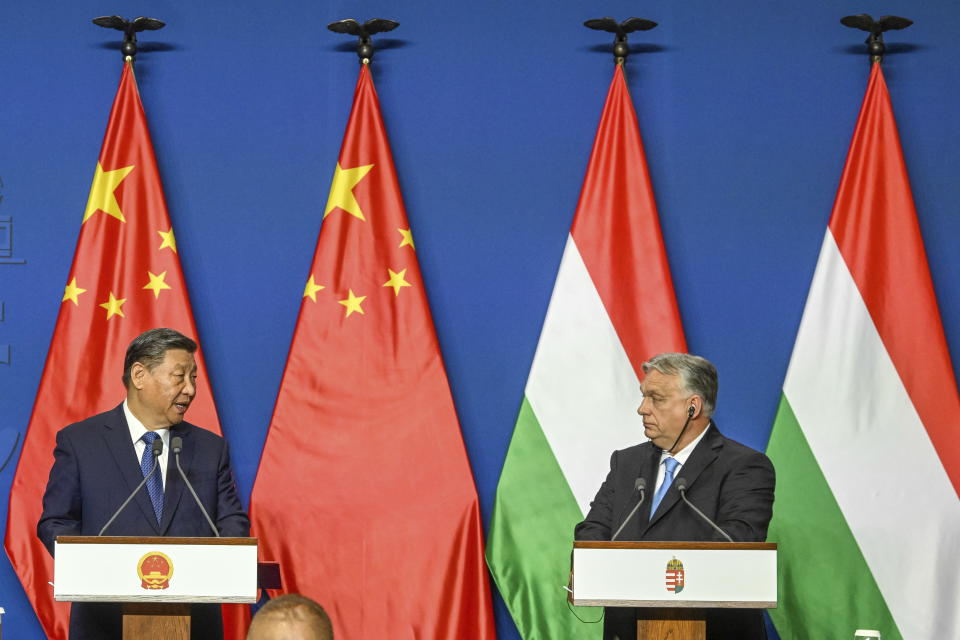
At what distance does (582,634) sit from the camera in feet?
13.8

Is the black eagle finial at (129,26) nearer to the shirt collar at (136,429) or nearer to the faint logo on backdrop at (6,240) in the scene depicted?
the faint logo on backdrop at (6,240)

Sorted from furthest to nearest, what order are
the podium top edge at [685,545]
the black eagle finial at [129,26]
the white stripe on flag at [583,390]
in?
the black eagle finial at [129,26] → the white stripe on flag at [583,390] → the podium top edge at [685,545]

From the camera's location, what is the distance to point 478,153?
4.61m

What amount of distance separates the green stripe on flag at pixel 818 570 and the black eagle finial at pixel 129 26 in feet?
8.97

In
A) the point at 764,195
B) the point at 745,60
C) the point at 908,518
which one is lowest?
the point at 908,518

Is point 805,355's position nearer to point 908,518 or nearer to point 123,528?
point 908,518

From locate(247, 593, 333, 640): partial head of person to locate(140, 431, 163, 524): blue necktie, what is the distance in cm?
146

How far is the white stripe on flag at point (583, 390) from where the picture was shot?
14.0ft

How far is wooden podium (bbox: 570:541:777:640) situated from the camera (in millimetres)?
2783

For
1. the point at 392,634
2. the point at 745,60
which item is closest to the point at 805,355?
the point at 745,60

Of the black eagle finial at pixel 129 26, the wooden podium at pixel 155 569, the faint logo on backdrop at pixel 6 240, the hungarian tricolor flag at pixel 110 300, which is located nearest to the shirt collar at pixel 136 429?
the wooden podium at pixel 155 569

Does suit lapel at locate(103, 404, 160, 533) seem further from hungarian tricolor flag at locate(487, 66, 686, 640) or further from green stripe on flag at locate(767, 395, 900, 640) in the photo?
green stripe on flag at locate(767, 395, 900, 640)

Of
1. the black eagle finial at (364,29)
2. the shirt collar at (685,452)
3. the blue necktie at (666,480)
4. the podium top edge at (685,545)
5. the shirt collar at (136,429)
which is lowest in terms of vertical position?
the podium top edge at (685,545)

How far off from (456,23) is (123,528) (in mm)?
2317
